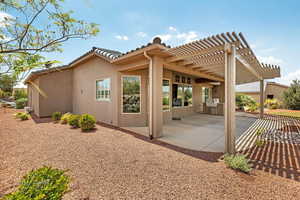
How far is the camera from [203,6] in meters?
5.54

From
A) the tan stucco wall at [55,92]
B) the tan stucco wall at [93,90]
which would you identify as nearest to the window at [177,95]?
the tan stucco wall at [93,90]

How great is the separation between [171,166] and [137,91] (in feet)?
14.9

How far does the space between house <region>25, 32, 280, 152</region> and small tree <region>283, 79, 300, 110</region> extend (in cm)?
896

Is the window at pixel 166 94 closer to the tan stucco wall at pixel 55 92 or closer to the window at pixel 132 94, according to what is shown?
the window at pixel 132 94

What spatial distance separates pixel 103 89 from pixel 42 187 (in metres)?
6.76

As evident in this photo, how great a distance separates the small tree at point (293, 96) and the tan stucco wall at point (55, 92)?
72.9 feet

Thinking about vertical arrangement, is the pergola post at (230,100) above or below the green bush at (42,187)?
above

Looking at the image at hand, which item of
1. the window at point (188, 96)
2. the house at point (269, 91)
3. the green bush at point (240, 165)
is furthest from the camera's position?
the house at point (269, 91)

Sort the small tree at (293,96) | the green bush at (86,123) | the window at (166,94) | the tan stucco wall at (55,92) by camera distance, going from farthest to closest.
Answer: the small tree at (293,96), the tan stucco wall at (55,92), the window at (166,94), the green bush at (86,123)

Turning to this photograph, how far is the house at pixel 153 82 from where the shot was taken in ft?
12.7

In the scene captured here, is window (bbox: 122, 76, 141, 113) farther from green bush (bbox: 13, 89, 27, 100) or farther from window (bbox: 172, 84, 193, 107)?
green bush (bbox: 13, 89, 27, 100)

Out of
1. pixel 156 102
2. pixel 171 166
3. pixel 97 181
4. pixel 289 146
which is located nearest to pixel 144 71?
pixel 156 102

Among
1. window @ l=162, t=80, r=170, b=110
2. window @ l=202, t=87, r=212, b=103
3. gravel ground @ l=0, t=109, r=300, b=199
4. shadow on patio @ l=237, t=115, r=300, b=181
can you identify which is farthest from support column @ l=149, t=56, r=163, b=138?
window @ l=202, t=87, r=212, b=103

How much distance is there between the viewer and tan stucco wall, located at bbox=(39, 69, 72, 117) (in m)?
9.78
